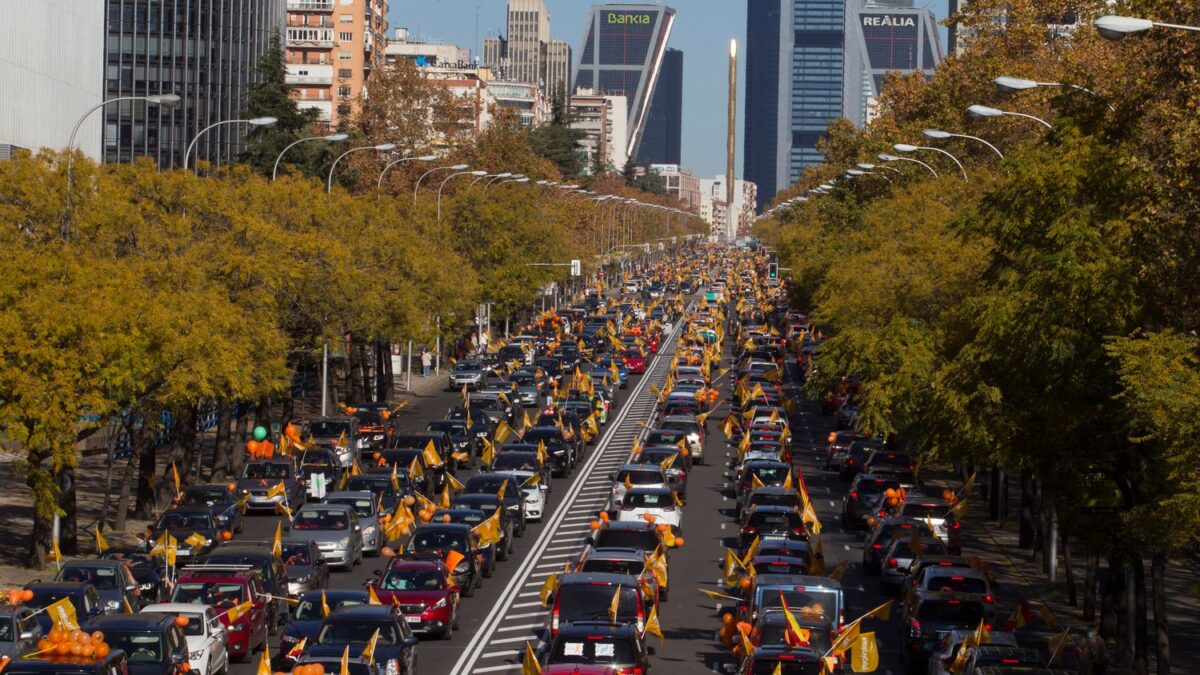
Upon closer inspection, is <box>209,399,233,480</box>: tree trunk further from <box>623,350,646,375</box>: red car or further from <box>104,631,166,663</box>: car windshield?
<box>623,350,646,375</box>: red car

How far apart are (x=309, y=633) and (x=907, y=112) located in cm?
7031

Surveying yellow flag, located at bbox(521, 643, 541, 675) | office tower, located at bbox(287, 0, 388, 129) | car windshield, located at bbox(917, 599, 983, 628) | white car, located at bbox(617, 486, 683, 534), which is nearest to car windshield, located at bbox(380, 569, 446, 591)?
yellow flag, located at bbox(521, 643, 541, 675)

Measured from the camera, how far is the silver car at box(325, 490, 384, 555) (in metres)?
38.8

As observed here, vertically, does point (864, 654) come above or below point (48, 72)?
below

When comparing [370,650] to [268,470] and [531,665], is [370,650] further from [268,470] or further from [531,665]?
[268,470]

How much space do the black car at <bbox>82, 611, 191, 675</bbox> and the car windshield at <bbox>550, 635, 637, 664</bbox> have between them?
473 centimetres

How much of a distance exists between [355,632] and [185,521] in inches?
529

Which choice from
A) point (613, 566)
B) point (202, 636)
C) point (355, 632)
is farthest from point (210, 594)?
point (613, 566)

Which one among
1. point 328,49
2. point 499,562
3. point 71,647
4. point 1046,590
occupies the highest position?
point 328,49

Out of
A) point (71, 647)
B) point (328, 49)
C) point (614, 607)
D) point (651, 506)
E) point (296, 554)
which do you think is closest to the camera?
point (71, 647)

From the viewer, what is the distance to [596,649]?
74.1ft

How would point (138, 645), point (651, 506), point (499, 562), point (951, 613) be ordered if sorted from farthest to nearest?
point (651, 506)
point (499, 562)
point (951, 613)
point (138, 645)

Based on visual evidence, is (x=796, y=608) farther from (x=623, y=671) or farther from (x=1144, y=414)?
(x=1144, y=414)

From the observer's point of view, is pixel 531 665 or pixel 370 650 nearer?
pixel 531 665
